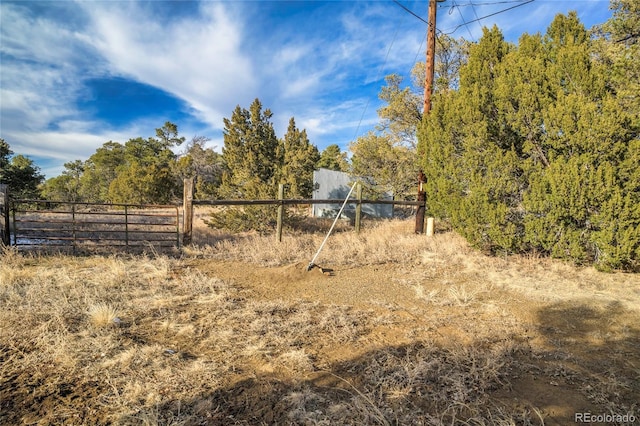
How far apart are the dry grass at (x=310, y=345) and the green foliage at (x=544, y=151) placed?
0.88 metres

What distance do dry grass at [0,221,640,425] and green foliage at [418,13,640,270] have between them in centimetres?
88

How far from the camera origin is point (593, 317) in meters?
4.35

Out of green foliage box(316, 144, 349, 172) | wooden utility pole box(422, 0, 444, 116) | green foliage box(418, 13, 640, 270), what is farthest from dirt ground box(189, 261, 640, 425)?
green foliage box(316, 144, 349, 172)

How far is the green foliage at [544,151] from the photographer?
564 centimetres

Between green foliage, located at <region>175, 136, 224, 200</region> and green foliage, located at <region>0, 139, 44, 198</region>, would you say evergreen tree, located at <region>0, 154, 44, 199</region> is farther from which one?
green foliage, located at <region>175, 136, 224, 200</region>

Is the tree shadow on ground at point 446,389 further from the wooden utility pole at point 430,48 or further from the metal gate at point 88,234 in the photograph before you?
the wooden utility pole at point 430,48

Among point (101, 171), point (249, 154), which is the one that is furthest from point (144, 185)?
point (249, 154)

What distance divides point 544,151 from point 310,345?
255 inches

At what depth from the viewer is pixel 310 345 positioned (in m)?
3.56

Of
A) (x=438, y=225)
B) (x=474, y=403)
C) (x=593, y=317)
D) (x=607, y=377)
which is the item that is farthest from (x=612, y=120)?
(x=438, y=225)

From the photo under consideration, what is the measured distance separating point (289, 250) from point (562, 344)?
540cm

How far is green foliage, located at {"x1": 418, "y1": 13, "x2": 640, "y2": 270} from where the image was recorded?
564cm

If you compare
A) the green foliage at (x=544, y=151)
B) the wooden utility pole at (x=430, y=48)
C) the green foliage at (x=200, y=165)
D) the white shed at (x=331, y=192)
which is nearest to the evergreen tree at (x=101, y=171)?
the green foliage at (x=200, y=165)

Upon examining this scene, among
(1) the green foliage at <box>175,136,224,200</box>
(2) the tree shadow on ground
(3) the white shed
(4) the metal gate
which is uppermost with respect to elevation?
(1) the green foliage at <box>175,136,224,200</box>
